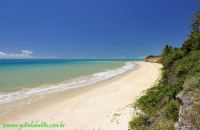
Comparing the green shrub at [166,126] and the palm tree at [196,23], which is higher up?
the palm tree at [196,23]

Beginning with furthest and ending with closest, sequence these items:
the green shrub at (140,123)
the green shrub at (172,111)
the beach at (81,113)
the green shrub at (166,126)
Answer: the beach at (81,113), the green shrub at (140,123), the green shrub at (172,111), the green shrub at (166,126)

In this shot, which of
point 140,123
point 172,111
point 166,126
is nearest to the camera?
point 166,126

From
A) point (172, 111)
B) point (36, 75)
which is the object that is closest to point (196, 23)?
point (172, 111)

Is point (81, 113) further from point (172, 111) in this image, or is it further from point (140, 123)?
point (172, 111)

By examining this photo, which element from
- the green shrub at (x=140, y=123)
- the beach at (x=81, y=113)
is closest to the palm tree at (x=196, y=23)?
the beach at (x=81, y=113)

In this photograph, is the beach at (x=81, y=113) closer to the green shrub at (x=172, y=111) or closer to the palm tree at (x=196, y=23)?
the green shrub at (x=172, y=111)

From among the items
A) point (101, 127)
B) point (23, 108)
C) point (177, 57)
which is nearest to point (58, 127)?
point (101, 127)

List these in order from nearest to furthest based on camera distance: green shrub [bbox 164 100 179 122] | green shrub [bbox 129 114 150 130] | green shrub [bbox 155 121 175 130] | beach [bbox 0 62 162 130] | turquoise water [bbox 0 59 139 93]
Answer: green shrub [bbox 155 121 175 130], green shrub [bbox 164 100 179 122], green shrub [bbox 129 114 150 130], beach [bbox 0 62 162 130], turquoise water [bbox 0 59 139 93]

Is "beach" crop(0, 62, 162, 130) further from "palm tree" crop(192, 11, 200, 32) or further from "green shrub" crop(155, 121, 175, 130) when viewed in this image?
"palm tree" crop(192, 11, 200, 32)

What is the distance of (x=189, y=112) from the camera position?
13.9ft

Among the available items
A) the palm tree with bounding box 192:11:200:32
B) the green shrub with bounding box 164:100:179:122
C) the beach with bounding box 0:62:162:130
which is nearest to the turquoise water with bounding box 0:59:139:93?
the beach with bounding box 0:62:162:130

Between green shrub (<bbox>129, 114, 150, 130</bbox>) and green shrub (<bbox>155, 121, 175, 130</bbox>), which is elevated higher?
green shrub (<bbox>155, 121, 175, 130</bbox>)

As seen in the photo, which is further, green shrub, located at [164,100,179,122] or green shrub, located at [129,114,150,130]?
green shrub, located at [129,114,150,130]

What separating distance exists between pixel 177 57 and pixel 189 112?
856 centimetres
